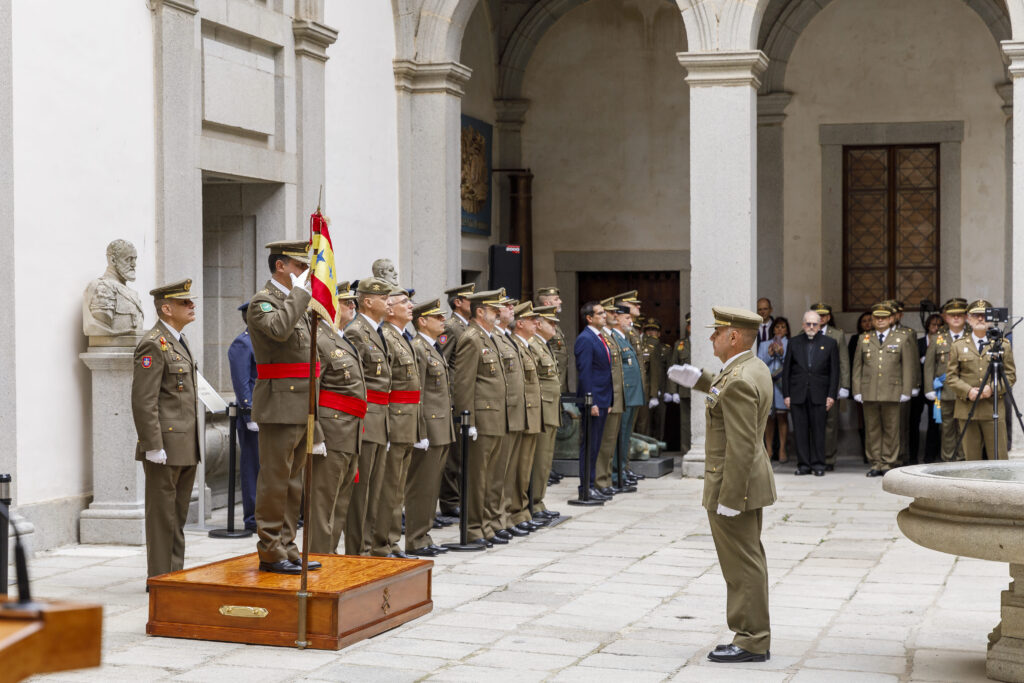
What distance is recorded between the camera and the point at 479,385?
30.0 feet

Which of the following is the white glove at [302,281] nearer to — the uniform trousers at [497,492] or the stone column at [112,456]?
the stone column at [112,456]

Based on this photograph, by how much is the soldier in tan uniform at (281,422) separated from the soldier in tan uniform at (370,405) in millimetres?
1096

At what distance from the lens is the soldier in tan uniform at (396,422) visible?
316 inches

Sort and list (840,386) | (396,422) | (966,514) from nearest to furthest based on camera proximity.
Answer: (966,514) < (396,422) < (840,386)

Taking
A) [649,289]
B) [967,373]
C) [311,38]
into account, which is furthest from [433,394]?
[649,289]

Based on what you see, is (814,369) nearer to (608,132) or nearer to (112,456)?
(608,132)

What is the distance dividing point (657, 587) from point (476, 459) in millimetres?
1889

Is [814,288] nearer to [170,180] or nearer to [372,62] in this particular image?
[372,62]

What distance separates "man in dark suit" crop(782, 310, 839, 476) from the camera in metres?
13.8

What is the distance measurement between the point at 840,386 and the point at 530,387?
219 inches

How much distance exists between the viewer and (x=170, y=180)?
977 centimetres

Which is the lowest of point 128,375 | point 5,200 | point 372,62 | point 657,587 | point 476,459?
point 657,587

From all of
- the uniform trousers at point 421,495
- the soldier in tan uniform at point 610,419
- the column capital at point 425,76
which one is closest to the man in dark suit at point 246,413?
the uniform trousers at point 421,495

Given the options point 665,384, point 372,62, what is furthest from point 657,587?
point 665,384
